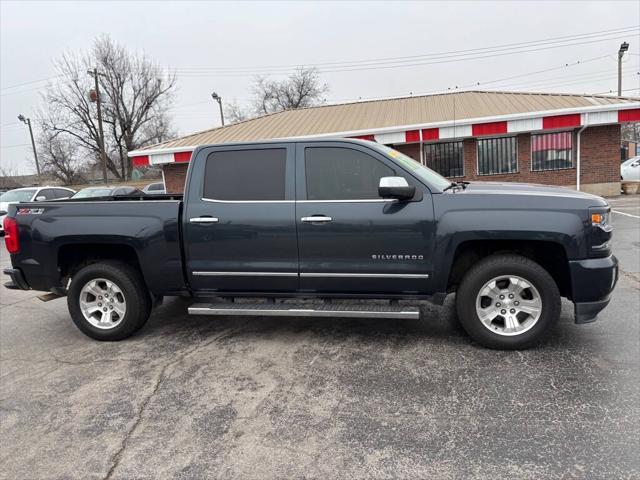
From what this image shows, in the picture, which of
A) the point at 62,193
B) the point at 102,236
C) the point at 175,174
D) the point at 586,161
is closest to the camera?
the point at 102,236

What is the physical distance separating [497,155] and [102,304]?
1590 centimetres

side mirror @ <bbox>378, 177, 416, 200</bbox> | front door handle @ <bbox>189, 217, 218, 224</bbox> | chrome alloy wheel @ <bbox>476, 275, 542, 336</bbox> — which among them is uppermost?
side mirror @ <bbox>378, 177, 416, 200</bbox>

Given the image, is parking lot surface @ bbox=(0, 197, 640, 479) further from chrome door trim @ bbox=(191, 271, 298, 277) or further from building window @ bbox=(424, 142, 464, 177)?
building window @ bbox=(424, 142, 464, 177)

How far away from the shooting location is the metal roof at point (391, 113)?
16.7 m

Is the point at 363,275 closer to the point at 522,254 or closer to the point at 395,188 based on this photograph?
the point at 395,188

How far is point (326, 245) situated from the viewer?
4.22m

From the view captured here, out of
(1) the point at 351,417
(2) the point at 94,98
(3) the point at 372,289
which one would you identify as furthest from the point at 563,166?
(2) the point at 94,98

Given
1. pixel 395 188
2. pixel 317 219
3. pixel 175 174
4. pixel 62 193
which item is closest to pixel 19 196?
pixel 62 193

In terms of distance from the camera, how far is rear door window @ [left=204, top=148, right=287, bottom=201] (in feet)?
14.5

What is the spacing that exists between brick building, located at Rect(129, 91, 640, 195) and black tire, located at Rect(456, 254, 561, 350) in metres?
12.2

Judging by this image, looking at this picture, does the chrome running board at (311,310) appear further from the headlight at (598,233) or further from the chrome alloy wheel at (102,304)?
the headlight at (598,233)

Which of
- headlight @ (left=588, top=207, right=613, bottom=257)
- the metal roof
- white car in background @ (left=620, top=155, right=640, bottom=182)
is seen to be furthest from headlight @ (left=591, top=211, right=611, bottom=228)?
white car in background @ (left=620, top=155, right=640, bottom=182)

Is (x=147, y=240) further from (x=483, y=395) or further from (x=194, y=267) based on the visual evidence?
(x=483, y=395)

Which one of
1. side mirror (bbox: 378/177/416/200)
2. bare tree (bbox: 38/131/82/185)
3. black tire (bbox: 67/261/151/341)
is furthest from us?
bare tree (bbox: 38/131/82/185)
